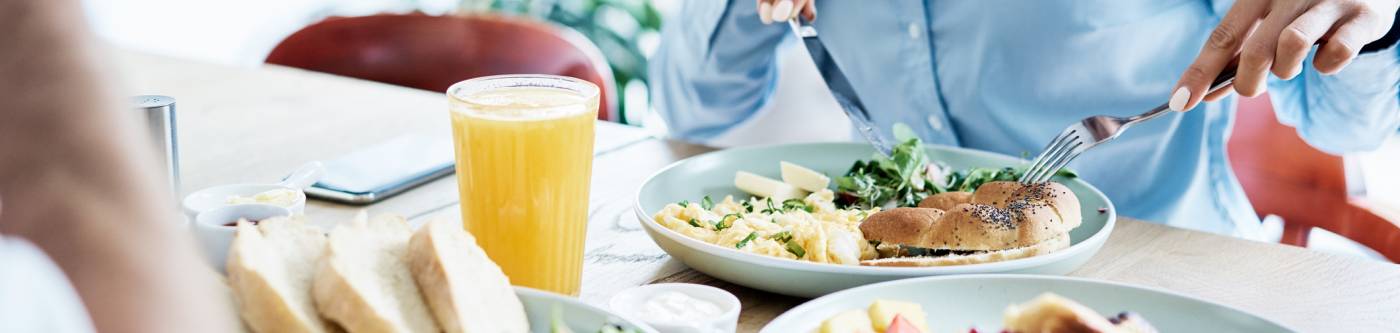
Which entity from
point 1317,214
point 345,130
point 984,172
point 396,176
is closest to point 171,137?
point 396,176

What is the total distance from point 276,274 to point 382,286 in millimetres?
75

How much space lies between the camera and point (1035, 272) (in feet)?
3.77

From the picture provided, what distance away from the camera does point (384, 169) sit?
5.27 feet

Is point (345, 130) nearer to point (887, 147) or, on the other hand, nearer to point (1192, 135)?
point (887, 147)

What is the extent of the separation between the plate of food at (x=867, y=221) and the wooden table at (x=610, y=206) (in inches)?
1.8

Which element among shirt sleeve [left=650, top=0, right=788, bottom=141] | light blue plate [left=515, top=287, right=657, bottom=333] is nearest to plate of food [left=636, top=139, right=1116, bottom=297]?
light blue plate [left=515, top=287, right=657, bottom=333]

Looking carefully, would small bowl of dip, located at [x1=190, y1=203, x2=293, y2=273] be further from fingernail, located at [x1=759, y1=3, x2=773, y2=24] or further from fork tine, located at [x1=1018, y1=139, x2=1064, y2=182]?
fork tine, located at [x1=1018, y1=139, x2=1064, y2=182]

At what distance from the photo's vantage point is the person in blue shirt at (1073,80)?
1798 millimetres

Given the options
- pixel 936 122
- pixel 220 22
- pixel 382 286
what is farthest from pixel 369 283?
pixel 220 22

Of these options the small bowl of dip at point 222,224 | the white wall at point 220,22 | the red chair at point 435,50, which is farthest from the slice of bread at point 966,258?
the white wall at point 220,22

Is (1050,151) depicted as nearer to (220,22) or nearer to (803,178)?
(803,178)

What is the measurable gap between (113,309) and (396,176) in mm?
1122

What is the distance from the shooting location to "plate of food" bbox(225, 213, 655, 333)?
81 cm

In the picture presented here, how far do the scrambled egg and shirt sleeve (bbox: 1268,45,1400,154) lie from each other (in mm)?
819
